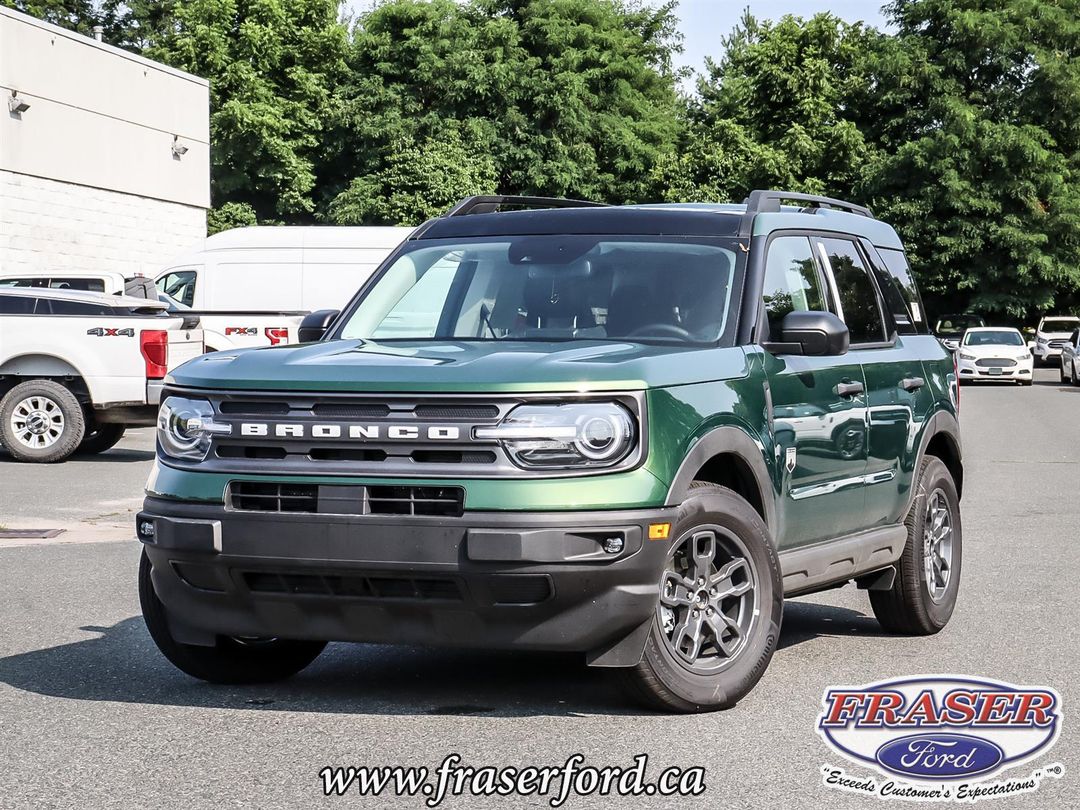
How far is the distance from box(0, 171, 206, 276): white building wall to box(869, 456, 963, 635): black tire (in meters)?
27.8

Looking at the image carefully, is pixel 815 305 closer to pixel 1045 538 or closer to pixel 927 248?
pixel 1045 538

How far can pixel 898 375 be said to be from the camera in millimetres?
7719

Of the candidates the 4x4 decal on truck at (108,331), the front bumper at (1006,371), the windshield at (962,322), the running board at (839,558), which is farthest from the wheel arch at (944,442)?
the windshield at (962,322)

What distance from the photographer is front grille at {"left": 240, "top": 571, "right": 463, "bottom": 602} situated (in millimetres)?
5566

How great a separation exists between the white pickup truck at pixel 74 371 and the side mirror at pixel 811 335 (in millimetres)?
11933

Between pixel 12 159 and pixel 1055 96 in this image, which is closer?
pixel 12 159

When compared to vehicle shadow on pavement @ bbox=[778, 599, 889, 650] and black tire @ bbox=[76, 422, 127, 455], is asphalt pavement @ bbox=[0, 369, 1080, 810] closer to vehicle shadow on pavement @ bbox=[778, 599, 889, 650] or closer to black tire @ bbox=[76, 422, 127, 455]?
vehicle shadow on pavement @ bbox=[778, 599, 889, 650]

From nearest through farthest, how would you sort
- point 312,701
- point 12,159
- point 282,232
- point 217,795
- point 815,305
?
1. point 217,795
2. point 312,701
3. point 815,305
4. point 282,232
5. point 12,159

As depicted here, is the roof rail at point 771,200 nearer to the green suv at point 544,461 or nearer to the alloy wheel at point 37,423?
the green suv at point 544,461

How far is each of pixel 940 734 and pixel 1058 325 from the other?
5794cm

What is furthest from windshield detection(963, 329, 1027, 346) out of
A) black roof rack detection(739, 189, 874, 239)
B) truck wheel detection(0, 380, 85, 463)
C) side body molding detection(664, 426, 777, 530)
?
side body molding detection(664, 426, 777, 530)

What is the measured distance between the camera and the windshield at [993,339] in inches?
1801

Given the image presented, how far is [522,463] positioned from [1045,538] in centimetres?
744

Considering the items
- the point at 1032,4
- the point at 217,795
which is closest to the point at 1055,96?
the point at 1032,4
